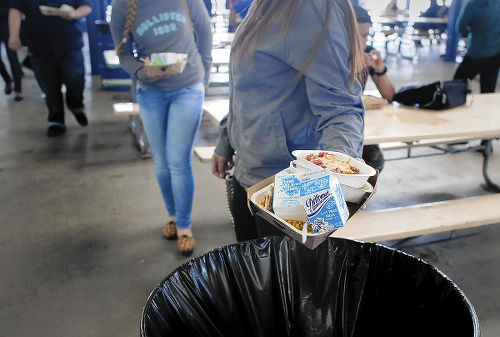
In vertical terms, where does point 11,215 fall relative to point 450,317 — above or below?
below

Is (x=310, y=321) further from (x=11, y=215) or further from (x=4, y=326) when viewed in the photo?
(x=11, y=215)

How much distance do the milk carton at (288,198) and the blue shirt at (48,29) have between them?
12.0ft

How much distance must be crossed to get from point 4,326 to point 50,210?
1.12 m

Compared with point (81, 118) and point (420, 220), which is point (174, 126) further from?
point (81, 118)

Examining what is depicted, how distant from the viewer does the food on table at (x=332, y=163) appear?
80 centimetres

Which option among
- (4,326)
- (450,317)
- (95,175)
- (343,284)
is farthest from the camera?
(95,175)

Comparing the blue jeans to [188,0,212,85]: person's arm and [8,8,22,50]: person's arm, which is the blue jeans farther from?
[8,8,22,50]: person's arm

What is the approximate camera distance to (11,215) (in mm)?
2836

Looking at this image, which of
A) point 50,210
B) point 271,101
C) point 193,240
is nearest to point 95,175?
point 50,210

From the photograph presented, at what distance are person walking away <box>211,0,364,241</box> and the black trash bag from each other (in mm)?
179

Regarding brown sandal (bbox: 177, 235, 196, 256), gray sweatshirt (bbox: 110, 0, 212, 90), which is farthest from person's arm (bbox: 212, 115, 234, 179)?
brown sandal (bbox: 177, 235, 196, 256)

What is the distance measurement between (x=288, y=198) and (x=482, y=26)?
166 inches

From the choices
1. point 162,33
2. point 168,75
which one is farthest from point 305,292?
point 162,33

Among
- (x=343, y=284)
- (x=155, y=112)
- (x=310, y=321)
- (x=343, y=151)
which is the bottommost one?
(x=310, y=321)
